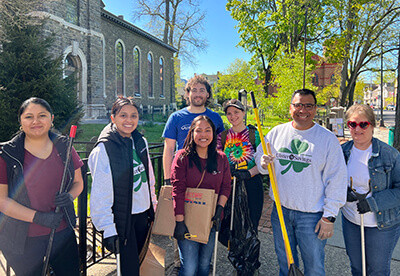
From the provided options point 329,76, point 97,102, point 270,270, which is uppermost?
point 329,76

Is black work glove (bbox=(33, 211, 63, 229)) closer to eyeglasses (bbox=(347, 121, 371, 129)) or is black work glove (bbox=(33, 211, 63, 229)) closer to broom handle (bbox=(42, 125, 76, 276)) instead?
broom handle (bbox=(42, 125, 76, 276))

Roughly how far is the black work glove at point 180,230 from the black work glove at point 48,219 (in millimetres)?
871

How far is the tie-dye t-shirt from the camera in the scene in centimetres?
282

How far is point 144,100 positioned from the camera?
2853 centimetres

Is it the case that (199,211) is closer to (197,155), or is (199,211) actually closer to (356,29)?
(197,155)

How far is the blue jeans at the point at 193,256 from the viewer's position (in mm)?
2354

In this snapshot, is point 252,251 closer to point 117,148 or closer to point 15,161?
point 117,148

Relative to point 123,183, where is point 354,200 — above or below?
below

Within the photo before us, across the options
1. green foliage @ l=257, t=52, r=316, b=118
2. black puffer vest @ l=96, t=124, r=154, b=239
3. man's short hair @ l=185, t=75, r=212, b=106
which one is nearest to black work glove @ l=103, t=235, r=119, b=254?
black puffer vest @ l=96, t=124, r=154, b=239

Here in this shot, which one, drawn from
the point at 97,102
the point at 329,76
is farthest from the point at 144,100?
the point at 329,76

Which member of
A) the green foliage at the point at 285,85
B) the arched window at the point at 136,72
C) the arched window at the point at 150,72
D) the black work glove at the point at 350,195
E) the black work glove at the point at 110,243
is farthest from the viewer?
→ the arched window at the point at 150,72

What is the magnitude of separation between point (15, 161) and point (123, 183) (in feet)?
2.40

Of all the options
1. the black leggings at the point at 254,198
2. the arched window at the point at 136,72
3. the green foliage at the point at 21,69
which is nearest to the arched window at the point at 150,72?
the arched window at the point at 136,72

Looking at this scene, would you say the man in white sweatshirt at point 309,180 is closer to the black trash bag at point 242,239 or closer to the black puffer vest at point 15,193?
→ the black trash bag at point 242,239
